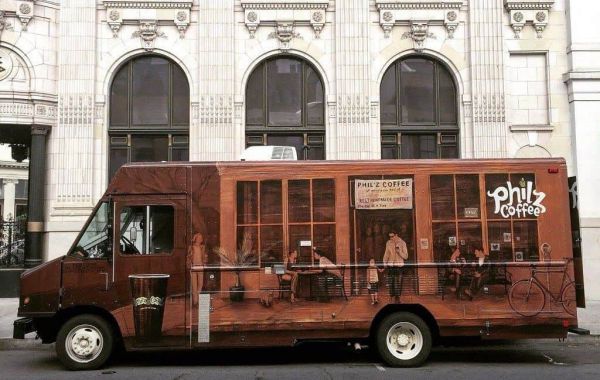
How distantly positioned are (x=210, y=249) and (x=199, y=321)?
41.6 inches

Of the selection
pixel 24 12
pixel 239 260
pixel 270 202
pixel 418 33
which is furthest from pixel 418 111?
pixel 24 12

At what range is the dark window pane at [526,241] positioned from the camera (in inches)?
348

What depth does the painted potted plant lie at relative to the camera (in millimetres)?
8742

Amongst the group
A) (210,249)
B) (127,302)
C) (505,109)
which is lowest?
(127,302)

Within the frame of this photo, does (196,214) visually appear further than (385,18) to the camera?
No

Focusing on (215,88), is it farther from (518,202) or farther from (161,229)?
(518,202)

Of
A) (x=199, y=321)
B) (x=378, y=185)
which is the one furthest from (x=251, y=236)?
(x=378, y=185)

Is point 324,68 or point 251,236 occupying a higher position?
point 324,68

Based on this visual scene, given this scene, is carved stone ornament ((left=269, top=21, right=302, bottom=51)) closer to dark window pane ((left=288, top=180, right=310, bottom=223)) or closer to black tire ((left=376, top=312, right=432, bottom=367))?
dark window pane ((left=288, top=180, right=310, bottom=223))

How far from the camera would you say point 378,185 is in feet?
29.2

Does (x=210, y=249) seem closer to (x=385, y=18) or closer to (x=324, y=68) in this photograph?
(x=324, y=68)

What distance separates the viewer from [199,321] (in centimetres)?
868

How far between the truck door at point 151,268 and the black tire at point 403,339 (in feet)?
9.71

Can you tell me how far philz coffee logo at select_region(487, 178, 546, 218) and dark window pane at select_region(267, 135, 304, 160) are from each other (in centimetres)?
791
